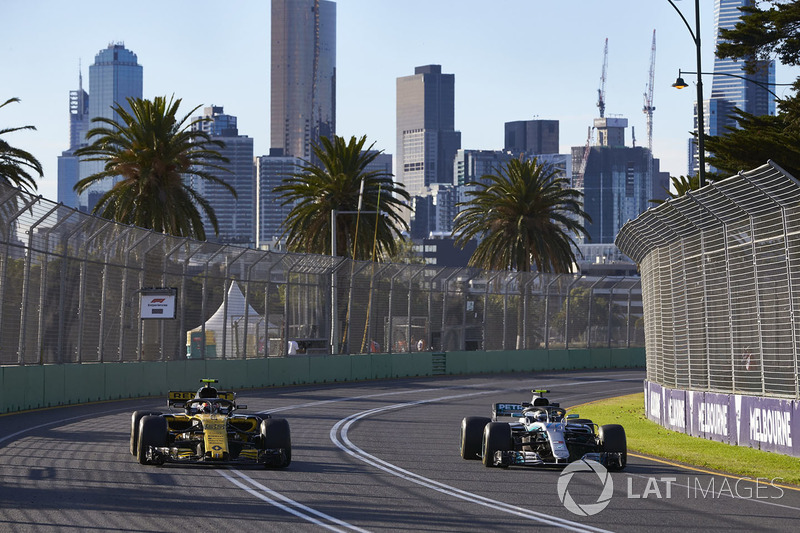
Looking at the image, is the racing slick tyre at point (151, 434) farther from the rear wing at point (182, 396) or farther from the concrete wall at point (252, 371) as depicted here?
the concrete wall at point (252, 371)

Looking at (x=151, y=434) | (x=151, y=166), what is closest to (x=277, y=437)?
(x=151, y=434)

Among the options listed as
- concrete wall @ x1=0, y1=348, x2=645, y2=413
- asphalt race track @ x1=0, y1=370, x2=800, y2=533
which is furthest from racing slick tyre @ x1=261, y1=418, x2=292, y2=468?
concrete wall @ x1=0, y1=348, x2=645, y2=413

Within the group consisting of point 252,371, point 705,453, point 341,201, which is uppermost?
point 341,201

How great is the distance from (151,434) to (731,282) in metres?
9.08

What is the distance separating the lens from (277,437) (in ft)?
49.4

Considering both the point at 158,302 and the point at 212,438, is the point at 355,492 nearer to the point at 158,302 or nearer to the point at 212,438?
the point at 212,438

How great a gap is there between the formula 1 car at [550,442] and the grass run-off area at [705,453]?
1475 millimetres

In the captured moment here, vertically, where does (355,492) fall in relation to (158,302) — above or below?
below

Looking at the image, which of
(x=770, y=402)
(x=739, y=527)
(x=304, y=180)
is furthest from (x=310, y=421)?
(x=304, y=180)

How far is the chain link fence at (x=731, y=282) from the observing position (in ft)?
55.2

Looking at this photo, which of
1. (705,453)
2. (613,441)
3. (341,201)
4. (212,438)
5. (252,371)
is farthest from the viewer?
(341,201)

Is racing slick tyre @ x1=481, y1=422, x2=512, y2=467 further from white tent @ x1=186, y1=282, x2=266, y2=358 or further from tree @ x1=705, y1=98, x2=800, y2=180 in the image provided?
white tent @ x1=186, y1=282, x2=266, y2=358

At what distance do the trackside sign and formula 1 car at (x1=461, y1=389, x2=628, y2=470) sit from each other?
1708 centimetres

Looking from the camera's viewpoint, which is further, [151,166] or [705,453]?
[151,166]
